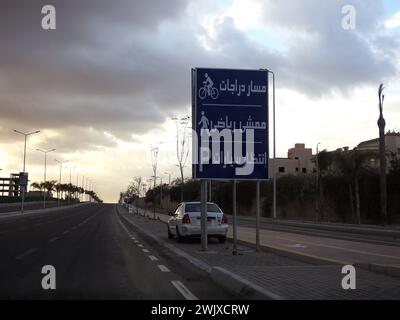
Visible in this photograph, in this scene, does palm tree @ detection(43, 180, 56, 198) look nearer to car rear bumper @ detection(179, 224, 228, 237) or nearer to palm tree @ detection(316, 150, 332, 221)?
palm tree @ detection(316, 150, 332, 221)

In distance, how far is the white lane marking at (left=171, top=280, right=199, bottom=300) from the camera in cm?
887

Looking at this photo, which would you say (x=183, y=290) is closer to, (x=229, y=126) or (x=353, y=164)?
(x=229, y=126)

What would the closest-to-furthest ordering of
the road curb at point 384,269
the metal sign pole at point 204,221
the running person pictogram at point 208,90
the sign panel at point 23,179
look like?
the road curb at point 384,269, the running person pictogram at point 208,90, the metal sign pole at point 204,221, the sign panel at point 23,179

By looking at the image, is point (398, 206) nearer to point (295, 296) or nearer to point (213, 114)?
point (213, 114)

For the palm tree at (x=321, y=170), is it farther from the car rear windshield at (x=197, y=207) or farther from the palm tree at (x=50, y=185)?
the palm tree at (x=50, y=185)

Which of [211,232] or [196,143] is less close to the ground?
[196,143]

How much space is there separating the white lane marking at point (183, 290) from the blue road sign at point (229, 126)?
20.5 feet

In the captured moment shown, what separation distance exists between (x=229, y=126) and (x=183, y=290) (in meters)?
7.65

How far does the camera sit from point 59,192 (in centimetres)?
15900

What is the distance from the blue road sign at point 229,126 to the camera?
646 inches

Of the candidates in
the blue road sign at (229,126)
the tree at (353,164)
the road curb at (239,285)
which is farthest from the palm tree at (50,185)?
the road curb at (239,285)

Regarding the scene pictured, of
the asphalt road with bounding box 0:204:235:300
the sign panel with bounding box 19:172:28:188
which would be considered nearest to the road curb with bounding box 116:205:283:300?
the asphalt road with bounding box 0:204:235:300
